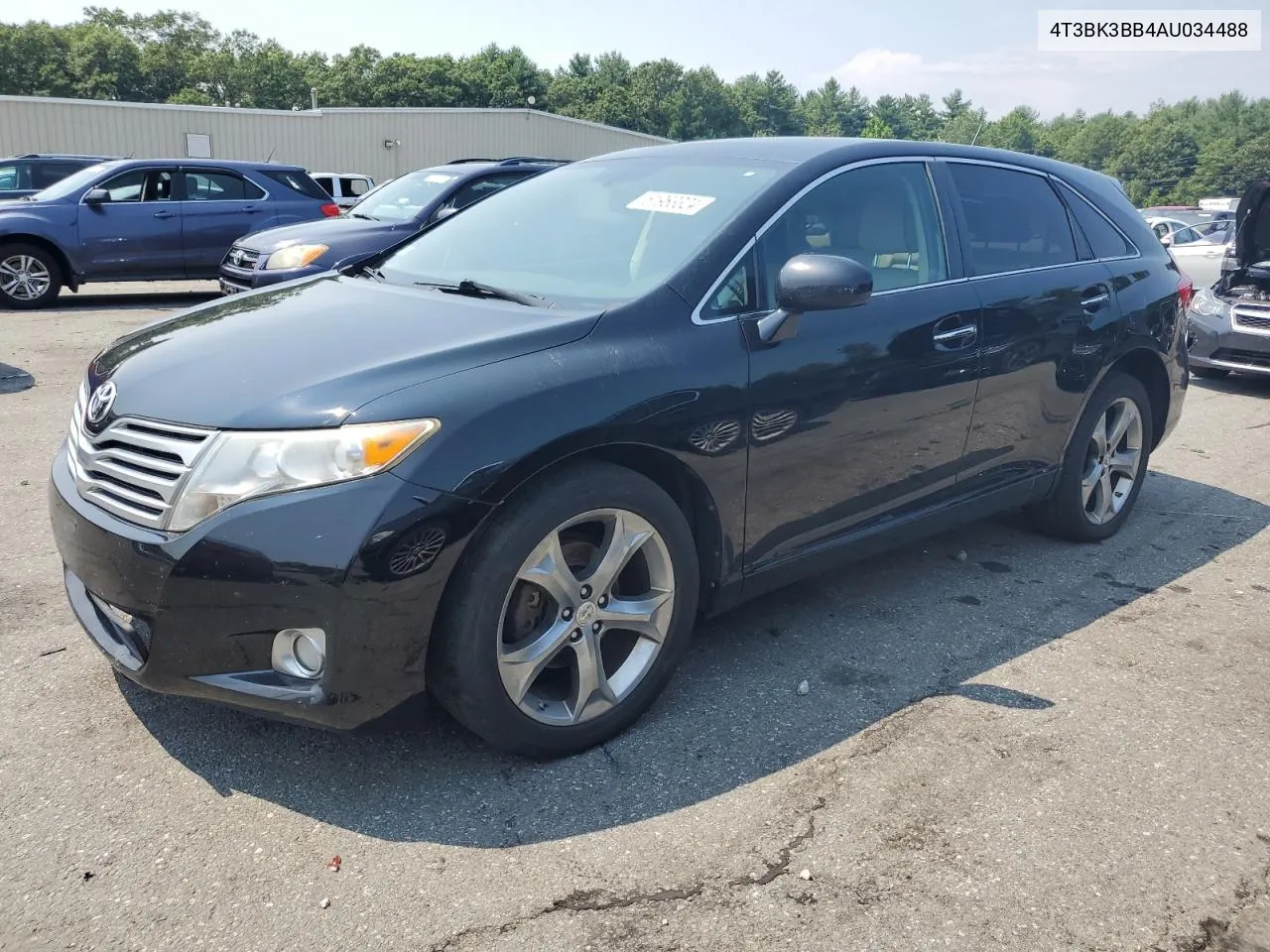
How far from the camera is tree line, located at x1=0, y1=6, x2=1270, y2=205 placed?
242ft

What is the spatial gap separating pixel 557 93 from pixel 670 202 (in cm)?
10691

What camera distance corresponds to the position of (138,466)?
2.69 meters

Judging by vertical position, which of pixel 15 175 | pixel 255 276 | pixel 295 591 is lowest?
pixel 295 591

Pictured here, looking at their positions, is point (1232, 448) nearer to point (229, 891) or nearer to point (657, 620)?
point (657, 620)

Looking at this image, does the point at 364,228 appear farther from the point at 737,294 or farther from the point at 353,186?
the point at 353,186

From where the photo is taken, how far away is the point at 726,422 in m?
3.14

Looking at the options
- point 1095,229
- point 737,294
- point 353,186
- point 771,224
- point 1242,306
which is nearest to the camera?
point 737,294

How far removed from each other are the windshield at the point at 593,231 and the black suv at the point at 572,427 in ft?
0.05

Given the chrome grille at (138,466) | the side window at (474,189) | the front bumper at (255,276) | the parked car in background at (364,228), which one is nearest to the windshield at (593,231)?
the chrome grille at (138,466)

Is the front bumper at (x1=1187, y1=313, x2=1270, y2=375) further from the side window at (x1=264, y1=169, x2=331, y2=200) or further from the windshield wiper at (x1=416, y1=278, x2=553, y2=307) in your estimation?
the side window at (x1=264, y1=169, x2=331, y2=200)

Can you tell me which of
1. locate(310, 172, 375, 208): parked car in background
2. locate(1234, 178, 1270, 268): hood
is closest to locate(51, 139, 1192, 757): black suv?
locate(1234, 178, 1270, 268): hood

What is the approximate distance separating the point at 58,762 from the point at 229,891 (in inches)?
31.1

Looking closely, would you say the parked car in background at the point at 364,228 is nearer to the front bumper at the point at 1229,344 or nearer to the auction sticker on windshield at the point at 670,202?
the auction sticker on windshield at the point at 670,202

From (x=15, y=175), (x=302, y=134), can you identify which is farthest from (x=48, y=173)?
(x=302, y=134)
